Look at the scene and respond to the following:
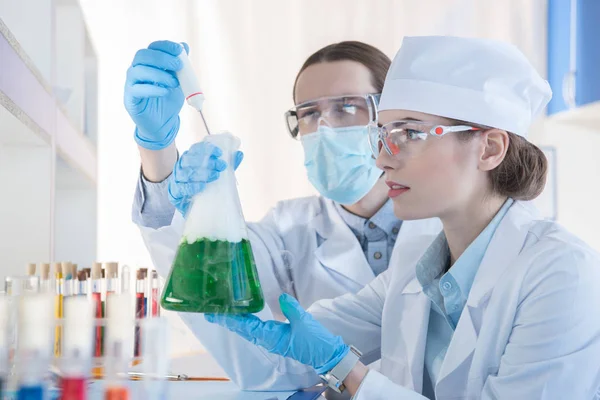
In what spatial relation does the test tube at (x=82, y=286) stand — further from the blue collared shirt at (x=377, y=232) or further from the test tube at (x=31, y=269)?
the blue collared shirt at (x=377, y=232)

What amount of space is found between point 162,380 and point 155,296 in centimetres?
141

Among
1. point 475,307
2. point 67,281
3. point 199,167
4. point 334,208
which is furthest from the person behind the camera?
point 334,208

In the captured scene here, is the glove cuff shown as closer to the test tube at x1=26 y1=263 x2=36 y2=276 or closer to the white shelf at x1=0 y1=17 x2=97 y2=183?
the white shelf at x1=0 y1=17 x2=97 y2=183

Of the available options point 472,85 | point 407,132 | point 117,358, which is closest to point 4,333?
point 117,358

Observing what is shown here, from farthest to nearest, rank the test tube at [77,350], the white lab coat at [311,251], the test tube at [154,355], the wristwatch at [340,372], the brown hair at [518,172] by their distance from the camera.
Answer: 1. the white lab coat at [311,251]
2. the brown hair at [518,172]
3. the wristwatch at [340,372]
4. the test tube at [154,355]
5. the test tube at [77,350]

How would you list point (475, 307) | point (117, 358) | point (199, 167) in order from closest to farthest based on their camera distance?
point (117, 358) < point (199, 167) < point (475, 307)

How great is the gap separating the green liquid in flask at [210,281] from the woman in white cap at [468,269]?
0.17 meters

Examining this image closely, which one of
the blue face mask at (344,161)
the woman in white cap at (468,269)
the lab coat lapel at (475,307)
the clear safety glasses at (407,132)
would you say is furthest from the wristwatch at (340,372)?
the blue face mask at (344,161)

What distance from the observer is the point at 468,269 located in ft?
5.08

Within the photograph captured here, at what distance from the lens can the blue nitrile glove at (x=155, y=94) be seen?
49.8 inches

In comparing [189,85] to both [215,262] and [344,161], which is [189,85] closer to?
[215,262]

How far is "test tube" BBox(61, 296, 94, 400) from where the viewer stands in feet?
2.18

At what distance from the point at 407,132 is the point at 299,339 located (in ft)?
1.68

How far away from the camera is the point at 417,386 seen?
5.08 ft
